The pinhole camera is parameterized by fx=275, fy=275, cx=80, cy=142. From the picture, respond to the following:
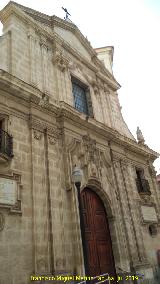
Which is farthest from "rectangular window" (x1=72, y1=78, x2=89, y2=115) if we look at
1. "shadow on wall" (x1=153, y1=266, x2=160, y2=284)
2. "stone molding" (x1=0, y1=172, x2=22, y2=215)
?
"shadow on wall" (x1=153, y1=266, x2=160, y2=284)

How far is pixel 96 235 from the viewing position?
36.6 ft

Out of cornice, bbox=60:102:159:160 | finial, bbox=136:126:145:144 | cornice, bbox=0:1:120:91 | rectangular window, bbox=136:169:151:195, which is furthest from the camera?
finial, bbox=136:126:145:144

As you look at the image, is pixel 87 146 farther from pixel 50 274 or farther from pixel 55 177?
pixel 50 274

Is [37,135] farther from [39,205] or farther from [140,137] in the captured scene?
[140,137]

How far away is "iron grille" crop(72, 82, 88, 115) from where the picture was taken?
1459 centimetres

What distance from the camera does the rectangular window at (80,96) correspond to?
48.0 feet

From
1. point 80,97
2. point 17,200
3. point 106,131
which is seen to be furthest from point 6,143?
point 80,97

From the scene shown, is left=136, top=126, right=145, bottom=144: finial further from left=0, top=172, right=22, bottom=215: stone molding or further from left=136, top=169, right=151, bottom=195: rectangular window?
left=0, top=172, right=22, bottom=215: stone molding

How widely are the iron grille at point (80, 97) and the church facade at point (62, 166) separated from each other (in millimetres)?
78

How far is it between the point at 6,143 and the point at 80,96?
709cm

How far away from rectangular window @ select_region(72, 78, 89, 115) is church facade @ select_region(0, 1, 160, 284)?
0.23 feet

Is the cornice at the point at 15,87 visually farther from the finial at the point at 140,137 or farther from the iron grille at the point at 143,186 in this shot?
the finial at the point at 140,137

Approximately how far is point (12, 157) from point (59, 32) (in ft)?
31.3

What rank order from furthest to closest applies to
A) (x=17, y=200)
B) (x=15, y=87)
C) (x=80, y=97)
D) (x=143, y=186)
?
(x=143, y=186)
(x=80, y=97)
(x=15, y=87)
(x=17, y=200)
